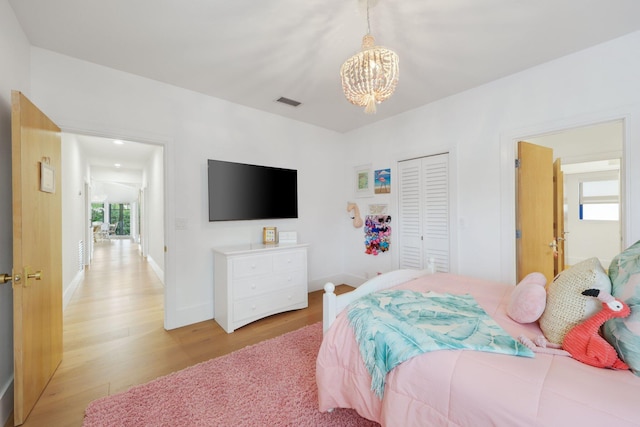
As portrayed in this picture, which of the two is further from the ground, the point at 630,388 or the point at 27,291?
the point at 27,291

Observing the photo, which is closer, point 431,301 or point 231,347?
point 431,301

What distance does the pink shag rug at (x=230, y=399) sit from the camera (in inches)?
62.2

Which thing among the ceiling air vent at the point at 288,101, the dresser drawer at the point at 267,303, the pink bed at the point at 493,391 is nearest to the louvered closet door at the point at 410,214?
the dresser drawer at the point at 267,303

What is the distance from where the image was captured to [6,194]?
1737 millimetres

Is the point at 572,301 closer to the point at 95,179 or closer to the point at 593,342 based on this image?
the point at 593,342

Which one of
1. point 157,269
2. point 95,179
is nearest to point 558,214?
point 157,269

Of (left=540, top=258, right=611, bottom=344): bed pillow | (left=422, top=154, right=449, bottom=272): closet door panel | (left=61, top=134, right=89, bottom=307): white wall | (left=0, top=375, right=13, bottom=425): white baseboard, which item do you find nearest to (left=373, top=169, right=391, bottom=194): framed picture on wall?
(left=422, top=154, right=449, bottom=272): closet door panel

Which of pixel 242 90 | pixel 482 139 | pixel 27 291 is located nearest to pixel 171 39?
pixel 242 90

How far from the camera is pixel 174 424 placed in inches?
61.2

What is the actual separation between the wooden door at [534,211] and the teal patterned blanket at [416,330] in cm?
154

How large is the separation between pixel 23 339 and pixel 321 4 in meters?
2.72

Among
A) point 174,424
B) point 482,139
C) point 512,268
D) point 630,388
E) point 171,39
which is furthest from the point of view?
point 482,139

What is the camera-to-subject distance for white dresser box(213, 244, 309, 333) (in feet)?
9.13

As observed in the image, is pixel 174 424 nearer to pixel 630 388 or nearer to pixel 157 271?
pixel 630 388
